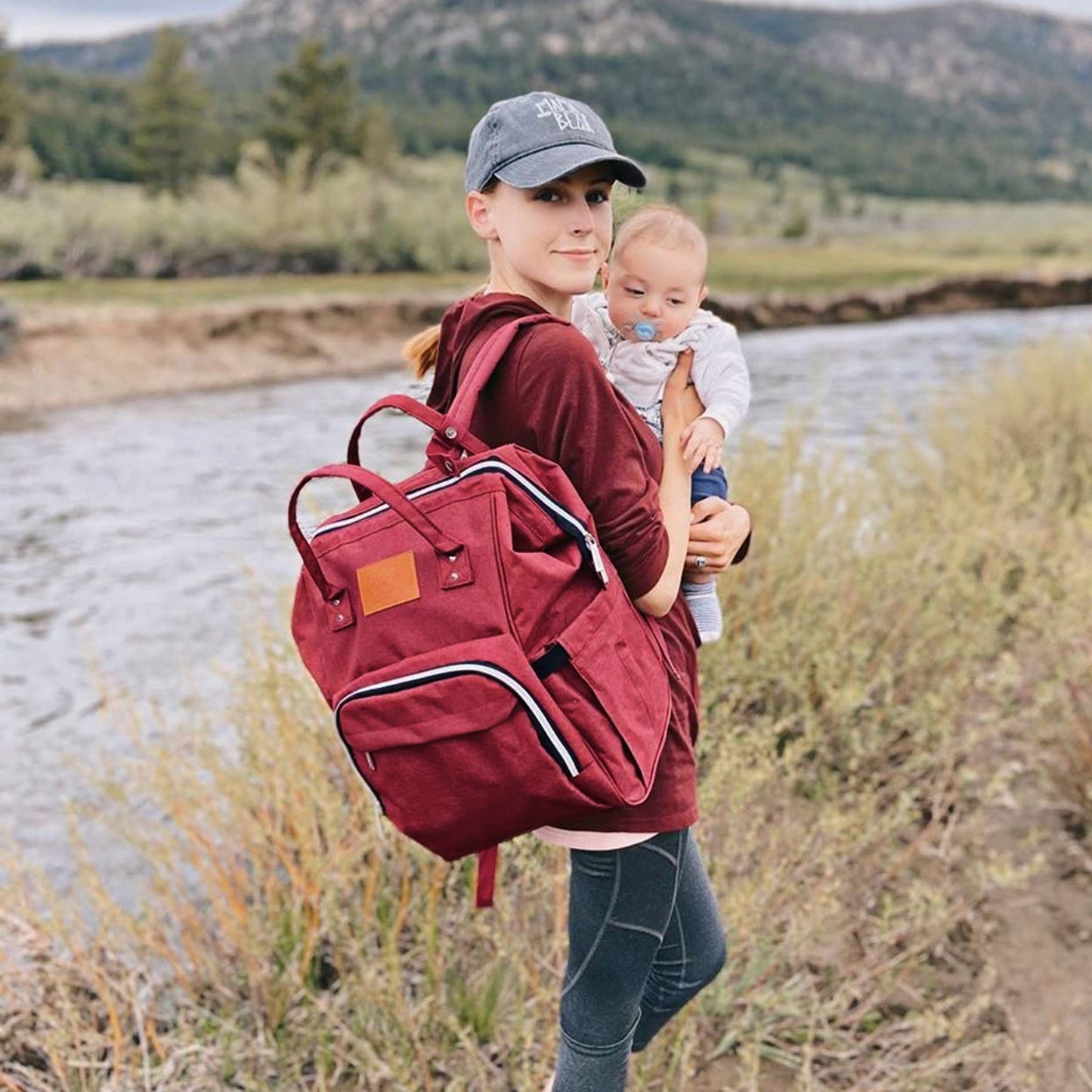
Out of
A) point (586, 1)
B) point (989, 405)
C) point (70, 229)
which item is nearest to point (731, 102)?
point (586, 1)

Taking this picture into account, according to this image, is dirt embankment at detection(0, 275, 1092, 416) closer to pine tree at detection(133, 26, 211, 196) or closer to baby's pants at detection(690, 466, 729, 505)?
baby's pants at detection(690, 466, 729, 505)

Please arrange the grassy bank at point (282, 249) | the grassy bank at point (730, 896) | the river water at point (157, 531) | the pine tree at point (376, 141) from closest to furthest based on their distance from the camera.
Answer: the grassy bank at point (730, 896), the river water at point (157, 531), the grassy bank at point (282, 249), the pine tree at point (376, 141)

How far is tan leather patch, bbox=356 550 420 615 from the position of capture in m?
1.50

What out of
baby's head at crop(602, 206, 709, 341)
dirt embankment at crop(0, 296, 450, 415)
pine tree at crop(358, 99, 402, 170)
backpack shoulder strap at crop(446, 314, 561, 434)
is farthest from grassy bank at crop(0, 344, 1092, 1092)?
pine tree at crop(358, 99, 402, 170)

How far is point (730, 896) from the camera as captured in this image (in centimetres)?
260

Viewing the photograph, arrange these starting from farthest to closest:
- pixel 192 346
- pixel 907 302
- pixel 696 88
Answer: pixel 696 88 → pixel 907 302 → pixel 192 346

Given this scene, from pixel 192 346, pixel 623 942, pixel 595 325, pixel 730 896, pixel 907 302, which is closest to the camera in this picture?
pixel 623 942

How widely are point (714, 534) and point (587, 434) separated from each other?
0.38 m

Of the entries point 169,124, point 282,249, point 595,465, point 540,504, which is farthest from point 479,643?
point 169,124

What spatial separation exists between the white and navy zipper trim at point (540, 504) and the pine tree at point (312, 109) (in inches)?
1699

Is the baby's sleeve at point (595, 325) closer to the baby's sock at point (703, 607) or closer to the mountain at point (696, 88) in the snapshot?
the baby's sock at point (703, 607)

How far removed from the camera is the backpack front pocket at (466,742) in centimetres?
145

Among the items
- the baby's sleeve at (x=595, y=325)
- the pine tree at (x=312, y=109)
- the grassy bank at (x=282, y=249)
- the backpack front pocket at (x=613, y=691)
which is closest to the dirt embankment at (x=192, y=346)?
the grassy bank at (x=282, y=249)

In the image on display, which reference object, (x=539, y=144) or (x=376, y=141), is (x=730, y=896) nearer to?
(x=539, y=144)
